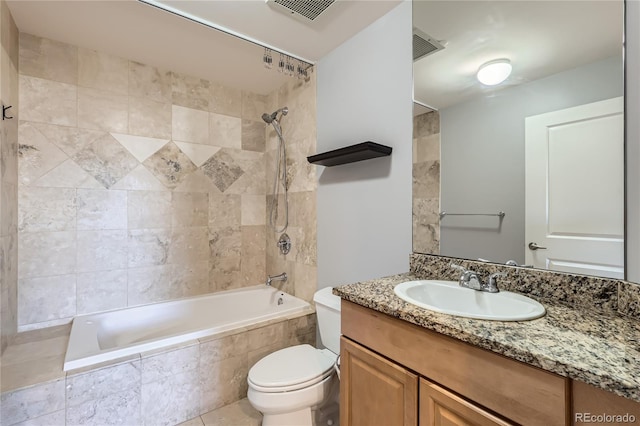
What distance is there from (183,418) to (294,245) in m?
1.38

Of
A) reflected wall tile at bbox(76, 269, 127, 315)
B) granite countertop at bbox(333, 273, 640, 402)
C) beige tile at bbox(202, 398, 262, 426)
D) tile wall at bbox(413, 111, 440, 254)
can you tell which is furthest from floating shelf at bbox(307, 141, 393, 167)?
reflected wall tile at bbox(76, 269, 127, 315)

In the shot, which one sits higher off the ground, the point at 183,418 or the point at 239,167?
the point at 239,167

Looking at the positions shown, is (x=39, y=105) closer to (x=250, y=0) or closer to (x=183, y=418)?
(x=250, y=0)

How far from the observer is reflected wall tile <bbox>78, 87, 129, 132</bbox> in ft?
6.90

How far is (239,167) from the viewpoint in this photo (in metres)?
2.81

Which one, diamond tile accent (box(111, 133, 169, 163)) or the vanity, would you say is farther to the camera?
diamond tile accent (box(111, 133, 169, 163))

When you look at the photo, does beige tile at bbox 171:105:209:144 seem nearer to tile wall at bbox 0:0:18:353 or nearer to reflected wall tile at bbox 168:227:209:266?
reflected wall tile at bbox 168:227:209:266

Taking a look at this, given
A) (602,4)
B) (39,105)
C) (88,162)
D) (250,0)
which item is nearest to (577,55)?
(602,4)

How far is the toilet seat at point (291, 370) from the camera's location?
1.42 m

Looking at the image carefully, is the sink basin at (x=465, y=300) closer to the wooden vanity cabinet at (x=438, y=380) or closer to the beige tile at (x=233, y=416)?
the wooden vanity cabinet at (x=438, y=380)

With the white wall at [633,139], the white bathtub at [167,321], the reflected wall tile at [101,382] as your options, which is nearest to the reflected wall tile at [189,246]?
the white bathtub at [167,321]

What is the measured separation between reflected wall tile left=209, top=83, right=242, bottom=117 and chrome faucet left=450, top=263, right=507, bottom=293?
2470 millimetres

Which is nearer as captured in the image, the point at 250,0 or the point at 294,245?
the point at 250,0

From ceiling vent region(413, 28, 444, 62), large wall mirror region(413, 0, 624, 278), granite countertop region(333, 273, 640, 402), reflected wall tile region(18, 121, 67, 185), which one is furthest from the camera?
reflected wall tile region(18, 121, 67, 185)
